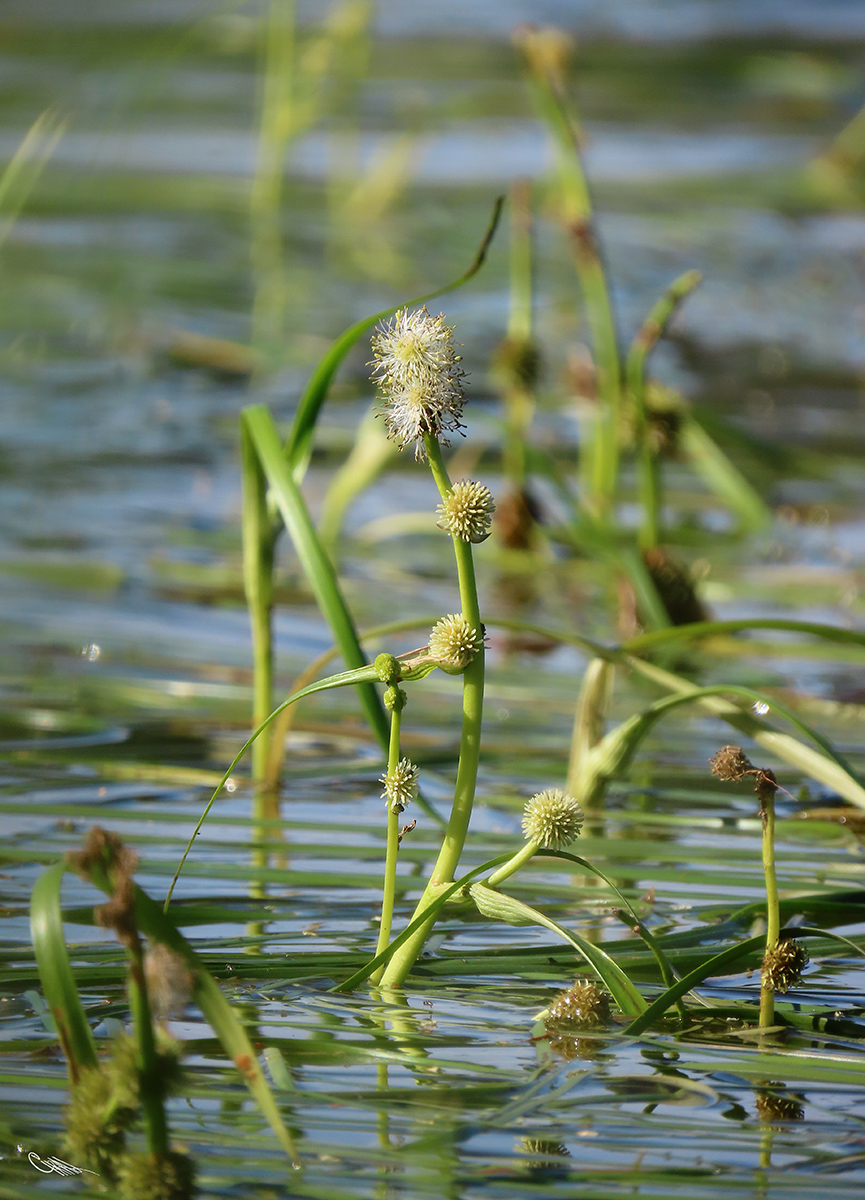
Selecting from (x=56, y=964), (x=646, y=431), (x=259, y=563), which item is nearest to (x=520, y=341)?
(x=646, y=431)

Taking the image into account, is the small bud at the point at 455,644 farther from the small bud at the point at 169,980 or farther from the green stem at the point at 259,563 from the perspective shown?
the green stem at the point at 259,563

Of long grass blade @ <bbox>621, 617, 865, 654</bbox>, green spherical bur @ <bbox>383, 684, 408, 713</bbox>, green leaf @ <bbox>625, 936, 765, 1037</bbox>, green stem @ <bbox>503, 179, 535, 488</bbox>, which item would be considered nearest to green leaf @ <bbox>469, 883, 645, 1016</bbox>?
green leaf @ <bbox>625, 936, 765, 1037</bbox>

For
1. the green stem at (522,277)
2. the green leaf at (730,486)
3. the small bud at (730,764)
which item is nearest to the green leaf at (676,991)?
the small bud at (730,764)

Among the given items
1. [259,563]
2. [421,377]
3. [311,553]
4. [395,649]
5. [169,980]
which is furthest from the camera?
[395,649]

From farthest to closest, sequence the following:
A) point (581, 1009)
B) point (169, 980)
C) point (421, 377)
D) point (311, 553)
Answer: point (311, 553)
point (581, 1009)
point (421, 377)
point (169, 980)

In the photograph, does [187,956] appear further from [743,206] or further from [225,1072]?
[743,206]

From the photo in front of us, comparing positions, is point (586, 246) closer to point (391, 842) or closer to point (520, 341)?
point (520, 341)

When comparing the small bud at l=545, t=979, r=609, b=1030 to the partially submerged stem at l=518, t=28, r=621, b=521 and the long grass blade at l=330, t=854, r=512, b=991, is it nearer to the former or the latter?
the long grass blade at l=330, t=854, r=512, b=991
